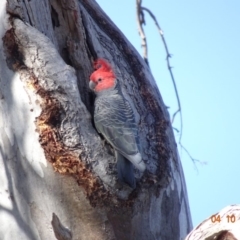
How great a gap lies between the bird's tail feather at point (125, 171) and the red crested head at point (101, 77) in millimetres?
378

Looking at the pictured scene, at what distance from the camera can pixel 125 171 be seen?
8.73ft

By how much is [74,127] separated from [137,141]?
249mm

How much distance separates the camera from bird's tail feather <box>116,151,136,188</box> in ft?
8.71

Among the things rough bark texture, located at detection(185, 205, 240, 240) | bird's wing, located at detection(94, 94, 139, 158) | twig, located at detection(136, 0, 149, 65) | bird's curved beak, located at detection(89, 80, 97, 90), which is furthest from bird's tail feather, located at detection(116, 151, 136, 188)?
twig, located at detection(136, 0, 149, 65)

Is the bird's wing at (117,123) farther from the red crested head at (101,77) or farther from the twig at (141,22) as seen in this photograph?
Result: the twig at (141,22)

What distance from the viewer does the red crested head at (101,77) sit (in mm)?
2943

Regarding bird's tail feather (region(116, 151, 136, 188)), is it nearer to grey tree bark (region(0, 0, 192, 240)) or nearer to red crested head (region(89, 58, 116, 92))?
grey tree bark (region(0, 0, 192, 240))

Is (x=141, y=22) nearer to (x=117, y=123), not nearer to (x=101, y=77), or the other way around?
(x=101, y=77)

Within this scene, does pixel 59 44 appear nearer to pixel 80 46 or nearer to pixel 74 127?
pixel 80 46

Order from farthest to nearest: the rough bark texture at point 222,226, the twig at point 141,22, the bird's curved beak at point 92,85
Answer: the twig at point 141,22
the bird's curved beak at point 92,85
the rough bark texture at point 222,226

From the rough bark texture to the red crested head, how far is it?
0.95m

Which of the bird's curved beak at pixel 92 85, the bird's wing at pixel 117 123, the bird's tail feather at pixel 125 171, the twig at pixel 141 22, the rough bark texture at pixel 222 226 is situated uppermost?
the twig at pixel 141 22

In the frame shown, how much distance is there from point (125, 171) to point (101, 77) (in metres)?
0.46

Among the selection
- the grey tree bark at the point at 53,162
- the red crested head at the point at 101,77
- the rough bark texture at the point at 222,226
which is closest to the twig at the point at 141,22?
the red crested head at the point at 101,77
